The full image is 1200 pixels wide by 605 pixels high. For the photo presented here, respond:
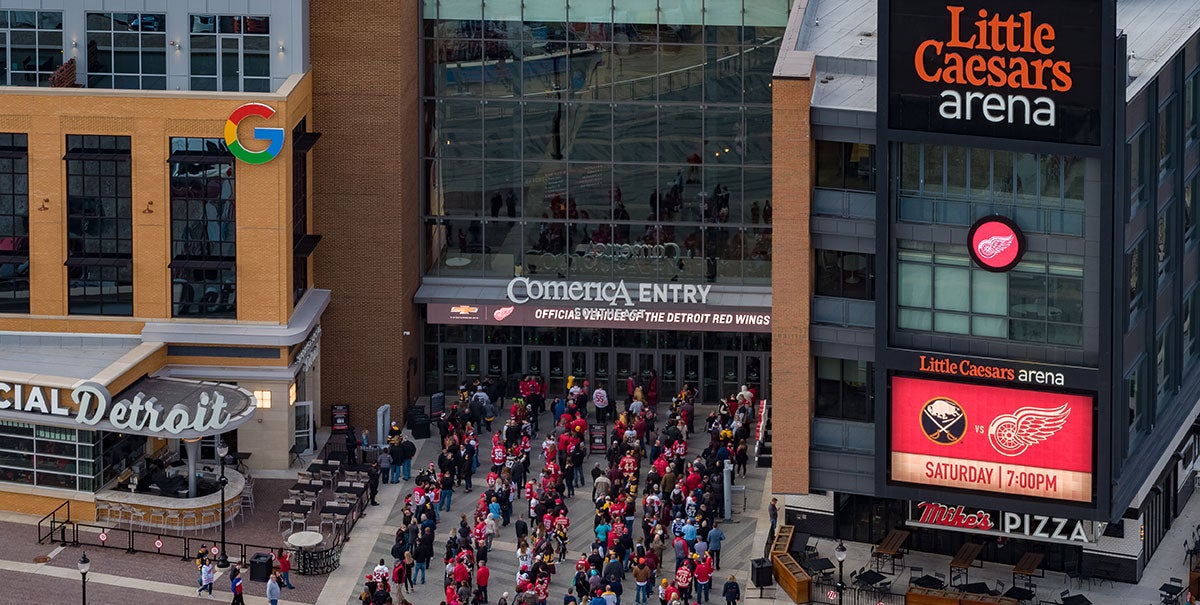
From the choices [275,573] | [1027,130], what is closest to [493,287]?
[275,573]

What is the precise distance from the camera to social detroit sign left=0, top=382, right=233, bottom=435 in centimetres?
9112

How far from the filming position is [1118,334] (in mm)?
81250

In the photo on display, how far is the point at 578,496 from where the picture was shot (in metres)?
95.9

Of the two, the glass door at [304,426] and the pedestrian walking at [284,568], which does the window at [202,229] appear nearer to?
the glass door at [304,426]

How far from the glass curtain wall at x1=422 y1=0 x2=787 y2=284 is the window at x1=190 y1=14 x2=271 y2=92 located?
7721 millimetres

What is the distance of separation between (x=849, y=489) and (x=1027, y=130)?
1251cm

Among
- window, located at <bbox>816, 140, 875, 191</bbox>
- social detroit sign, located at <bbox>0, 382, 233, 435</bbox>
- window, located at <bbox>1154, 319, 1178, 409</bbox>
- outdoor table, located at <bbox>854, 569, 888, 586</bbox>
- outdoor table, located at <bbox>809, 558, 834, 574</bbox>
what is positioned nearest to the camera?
window, located at <bbox>816, 140, 875, 191</bbox>

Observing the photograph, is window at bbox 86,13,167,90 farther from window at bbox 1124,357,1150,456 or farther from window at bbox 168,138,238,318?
window at bbox 1124,357,1150,456

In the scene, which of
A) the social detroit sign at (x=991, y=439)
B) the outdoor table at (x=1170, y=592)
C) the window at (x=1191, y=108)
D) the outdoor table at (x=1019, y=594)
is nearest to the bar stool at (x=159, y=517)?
the social detroit sign at (x=991, y=439)

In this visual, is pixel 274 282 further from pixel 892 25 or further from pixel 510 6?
pixel 892 25

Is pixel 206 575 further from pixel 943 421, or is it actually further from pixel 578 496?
pixel 943 421

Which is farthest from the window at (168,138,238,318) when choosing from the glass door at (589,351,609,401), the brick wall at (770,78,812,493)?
the brick wall at (770,78,812,493)

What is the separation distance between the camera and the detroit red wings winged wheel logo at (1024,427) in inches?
3268

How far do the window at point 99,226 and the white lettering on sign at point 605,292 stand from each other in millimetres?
14710
